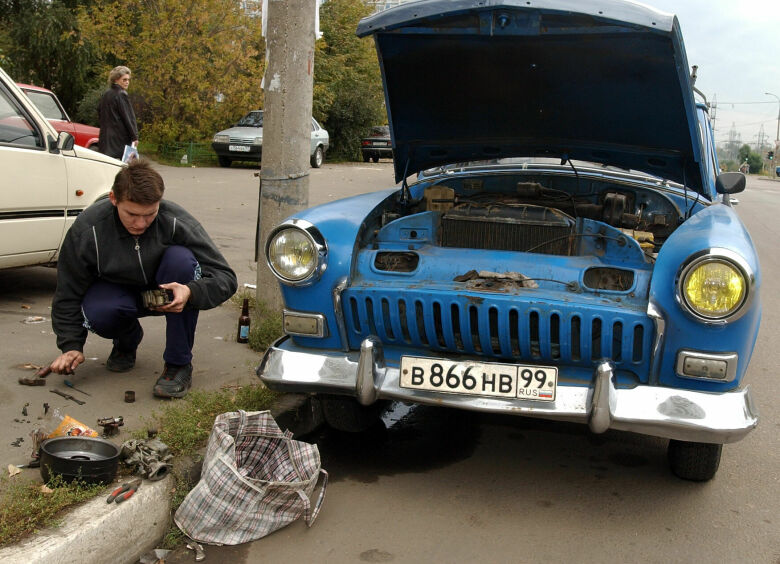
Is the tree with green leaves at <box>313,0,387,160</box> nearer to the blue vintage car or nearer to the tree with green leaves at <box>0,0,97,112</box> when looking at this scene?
the tree with green leaves at <box>0,0,97,112</box>

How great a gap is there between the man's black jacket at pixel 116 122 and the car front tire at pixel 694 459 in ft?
25.0

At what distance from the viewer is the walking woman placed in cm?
926

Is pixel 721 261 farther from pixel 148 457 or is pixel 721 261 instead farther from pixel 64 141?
pixel 64 141

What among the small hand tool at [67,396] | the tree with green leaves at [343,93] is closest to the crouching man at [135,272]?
the small hand tool at [67,396]

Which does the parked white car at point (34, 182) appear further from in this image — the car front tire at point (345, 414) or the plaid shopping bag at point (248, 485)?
the plaid shopping bag at point (248, 485)

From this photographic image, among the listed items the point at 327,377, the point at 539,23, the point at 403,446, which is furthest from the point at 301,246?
the point at 539,23

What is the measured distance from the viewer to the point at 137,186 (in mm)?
3555

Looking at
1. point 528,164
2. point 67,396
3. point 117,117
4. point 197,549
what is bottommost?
point 197,549

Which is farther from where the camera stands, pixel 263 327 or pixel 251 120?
pixel 251 120

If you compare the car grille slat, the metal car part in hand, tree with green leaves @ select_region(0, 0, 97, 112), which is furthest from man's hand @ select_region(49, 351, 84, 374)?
tree with green leaves @ select_region(0, 0, 97, 112)

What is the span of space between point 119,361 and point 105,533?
5.82 feet

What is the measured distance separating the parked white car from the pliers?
2994 mm

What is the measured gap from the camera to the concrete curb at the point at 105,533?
2.45m

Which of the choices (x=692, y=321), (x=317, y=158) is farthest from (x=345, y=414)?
(x=317, y=158)
